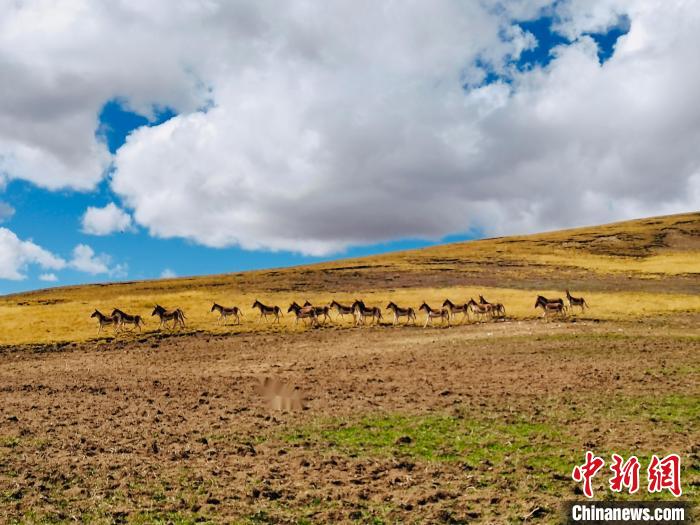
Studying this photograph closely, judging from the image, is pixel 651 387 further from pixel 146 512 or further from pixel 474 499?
pixel 146 512

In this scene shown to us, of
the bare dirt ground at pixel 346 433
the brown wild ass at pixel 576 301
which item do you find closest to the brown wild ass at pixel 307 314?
the bare dirt ground at pixel 346 433

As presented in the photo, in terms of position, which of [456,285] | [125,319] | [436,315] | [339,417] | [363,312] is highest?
[456,285]

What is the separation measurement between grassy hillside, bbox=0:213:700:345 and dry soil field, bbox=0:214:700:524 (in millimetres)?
2698

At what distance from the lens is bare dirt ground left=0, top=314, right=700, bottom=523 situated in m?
10.6

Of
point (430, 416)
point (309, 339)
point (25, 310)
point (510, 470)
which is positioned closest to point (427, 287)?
point (309, 339)

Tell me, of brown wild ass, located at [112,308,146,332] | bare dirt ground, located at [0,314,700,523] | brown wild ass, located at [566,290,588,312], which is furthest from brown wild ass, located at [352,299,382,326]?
brown wild ass, located at [112,308,146,332]

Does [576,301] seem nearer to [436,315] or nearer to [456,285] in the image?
[436,315]

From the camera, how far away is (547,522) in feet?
30.6

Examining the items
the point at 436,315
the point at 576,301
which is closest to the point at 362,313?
the point at 436,315

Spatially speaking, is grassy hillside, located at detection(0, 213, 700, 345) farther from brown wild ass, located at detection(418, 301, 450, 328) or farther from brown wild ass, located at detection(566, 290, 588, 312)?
brown wild ass, located at detection(418, 301, 450, 328)

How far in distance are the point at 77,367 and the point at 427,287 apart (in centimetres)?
4559

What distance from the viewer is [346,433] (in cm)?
1598

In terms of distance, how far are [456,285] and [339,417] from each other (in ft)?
180

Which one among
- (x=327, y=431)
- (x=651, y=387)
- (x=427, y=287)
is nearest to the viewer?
(x=327, y=431)
